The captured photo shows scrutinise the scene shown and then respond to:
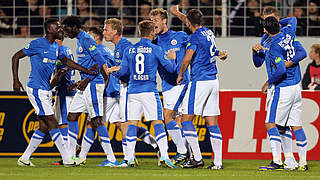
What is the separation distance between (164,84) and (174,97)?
0.80ft

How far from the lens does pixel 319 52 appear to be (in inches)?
538

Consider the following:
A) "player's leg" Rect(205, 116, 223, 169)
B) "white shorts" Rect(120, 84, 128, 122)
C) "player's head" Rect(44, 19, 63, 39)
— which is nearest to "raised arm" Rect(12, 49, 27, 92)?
"player's head" Rect(44, 19, 63, 39)

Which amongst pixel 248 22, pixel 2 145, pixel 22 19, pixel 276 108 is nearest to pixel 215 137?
pixel 276 108

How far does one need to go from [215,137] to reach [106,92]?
6.74 ft

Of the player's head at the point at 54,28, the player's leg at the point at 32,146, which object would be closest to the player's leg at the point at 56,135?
the player's leg at the point at 32,146

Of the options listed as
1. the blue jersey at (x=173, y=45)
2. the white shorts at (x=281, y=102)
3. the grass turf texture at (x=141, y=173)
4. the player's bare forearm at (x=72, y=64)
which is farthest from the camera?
the blue jersey at (x=173, y=45)

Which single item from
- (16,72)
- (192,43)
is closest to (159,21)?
(192,43)

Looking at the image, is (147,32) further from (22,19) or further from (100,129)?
(22,19)

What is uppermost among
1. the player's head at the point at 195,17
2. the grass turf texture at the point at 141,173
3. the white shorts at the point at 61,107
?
the player's head at the point at 195,17

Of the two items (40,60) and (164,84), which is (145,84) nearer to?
(164,84)

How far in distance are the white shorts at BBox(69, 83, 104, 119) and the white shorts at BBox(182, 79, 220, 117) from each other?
136 cm

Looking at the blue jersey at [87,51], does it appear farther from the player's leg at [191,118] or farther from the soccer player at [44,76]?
the player's leg at [191,118]

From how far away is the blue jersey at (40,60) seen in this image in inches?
406

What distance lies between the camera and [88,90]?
Answer: 10.8m
